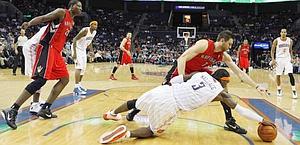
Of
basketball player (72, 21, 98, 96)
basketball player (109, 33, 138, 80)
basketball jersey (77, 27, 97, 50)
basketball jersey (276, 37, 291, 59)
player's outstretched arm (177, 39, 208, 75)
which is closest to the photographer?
player's outstretched arm (177, 39, 208, 75)

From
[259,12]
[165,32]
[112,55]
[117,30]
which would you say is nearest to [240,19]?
[259,12]

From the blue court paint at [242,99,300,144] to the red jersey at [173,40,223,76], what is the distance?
54.6 inches

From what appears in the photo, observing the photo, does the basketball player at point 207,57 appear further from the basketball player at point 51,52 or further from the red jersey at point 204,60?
the basketball player at point 51,52

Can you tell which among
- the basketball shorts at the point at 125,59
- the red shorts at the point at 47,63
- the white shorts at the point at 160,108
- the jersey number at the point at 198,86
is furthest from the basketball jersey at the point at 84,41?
the jersey number at the point at 198,86

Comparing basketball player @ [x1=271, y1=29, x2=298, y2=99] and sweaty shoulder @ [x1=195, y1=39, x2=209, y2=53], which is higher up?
sweaty shoulder @ [x1=195, y1=39, x2=209, y2=53]

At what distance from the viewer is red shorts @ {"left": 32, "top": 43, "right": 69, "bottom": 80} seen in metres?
5.35

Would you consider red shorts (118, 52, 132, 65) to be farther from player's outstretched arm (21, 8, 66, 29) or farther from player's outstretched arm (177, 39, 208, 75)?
player's outstretched arm (177, 39, 208, 75)

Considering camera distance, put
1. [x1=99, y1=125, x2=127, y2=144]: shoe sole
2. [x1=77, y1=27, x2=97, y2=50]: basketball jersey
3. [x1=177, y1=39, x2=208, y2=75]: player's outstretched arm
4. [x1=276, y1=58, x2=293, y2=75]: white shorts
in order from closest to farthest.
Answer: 1. [x1=99, y1=125, x2=127, y2=144]: shoe sole
2. [x1=177, y1=39, x2=208, y2=75]: player's outstretched arm
3. [x1=77, y1=27, x2=97, y2=50]: basketball jersey
4. [x1=276, y1=58, x2=293, y2=75]: white shorts

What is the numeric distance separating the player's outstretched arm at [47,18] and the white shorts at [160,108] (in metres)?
1.79

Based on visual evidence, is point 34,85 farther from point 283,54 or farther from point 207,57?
point 283,54

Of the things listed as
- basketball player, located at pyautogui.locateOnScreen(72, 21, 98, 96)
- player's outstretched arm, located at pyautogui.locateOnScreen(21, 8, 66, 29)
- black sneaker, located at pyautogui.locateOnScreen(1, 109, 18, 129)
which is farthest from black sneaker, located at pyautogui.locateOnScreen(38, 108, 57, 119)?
basketball player, located at pyautogui.locateOnScreen(72, 21, 98, 96)

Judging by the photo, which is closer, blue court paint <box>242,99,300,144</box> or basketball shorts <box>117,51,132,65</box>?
blue court paint <box>242,99,300,144</box>

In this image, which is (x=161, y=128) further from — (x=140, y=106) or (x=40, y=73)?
(x=40, y=73)

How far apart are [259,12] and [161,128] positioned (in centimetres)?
→ 3699
